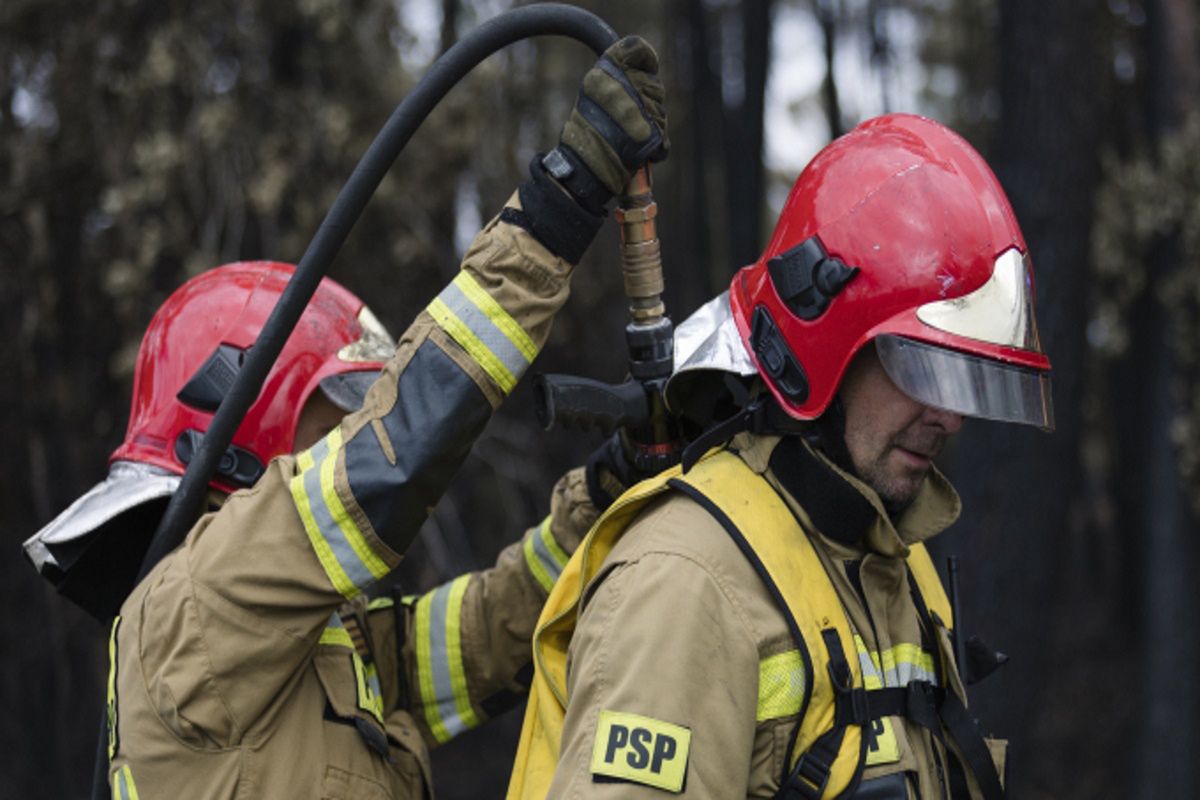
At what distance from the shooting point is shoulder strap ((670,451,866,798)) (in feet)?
6.26

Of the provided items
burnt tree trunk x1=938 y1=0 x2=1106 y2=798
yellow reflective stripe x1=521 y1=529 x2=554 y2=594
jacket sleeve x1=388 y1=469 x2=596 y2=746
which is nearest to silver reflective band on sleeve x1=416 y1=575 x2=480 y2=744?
jacket sleeve x1=388 y1=469 x2=596 y2=746

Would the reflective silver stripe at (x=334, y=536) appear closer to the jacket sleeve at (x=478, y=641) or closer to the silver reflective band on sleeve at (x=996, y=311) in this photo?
the jacket sleeve at (x=478, y=641)

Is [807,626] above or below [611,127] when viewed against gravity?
below

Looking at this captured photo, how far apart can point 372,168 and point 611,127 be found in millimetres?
465

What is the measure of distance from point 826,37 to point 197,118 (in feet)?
20.5

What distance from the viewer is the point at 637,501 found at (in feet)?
6.86

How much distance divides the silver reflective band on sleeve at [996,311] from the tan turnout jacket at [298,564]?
63cm

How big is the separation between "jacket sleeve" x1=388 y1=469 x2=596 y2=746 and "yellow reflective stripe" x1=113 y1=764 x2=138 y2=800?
78 centimetres

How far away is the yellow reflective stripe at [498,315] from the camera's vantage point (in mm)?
2125

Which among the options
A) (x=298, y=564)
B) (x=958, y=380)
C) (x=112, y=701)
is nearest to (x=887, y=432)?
(x=958, y=380)

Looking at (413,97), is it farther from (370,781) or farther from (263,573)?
(370,781)

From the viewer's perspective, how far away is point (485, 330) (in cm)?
212

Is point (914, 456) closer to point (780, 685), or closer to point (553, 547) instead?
point (780, 685)

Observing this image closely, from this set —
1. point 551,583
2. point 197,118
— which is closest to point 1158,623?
point 551,583
